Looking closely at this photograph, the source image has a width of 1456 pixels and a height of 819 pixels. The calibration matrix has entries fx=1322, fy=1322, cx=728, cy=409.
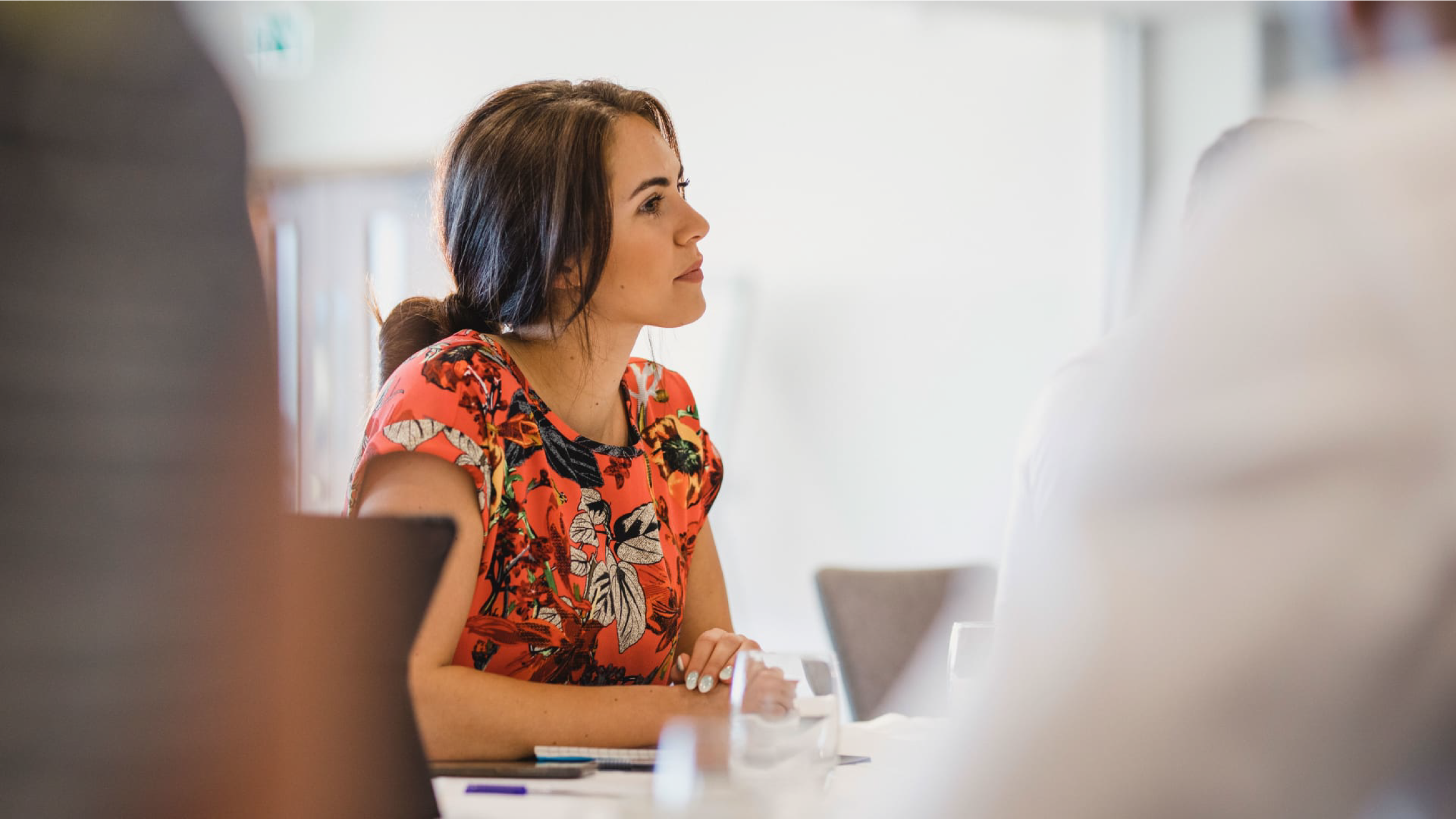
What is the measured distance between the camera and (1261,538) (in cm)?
39

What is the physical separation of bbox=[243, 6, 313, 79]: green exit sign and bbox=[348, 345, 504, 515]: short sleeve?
17.8 ft

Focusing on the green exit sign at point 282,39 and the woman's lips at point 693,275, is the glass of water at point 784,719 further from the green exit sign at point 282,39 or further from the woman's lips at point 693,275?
the green exit sign at point 282,39

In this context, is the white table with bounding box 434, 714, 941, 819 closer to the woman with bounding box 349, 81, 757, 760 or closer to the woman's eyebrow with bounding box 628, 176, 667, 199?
the woman with bounding box 349, 81, 757, 760

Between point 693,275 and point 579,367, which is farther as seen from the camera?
point 693,275

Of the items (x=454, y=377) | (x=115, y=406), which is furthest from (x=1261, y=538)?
(x=454, y=377)

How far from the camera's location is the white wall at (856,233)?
6.15m

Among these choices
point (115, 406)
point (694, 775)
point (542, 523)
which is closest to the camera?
point (115, 406)

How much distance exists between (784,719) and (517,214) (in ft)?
3.95

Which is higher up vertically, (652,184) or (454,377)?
(652,184)

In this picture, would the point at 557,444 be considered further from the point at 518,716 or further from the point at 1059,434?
the point at 1059,434

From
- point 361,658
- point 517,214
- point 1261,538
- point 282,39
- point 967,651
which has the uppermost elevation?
point 282,39

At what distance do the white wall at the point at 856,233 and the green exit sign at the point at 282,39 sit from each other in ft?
1.43

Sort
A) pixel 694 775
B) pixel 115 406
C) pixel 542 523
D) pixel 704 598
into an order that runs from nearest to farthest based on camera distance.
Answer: pixel 115 406, pixel 694 775, pixel 542 523, pixel 704 598

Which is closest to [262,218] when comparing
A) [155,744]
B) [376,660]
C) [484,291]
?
[155,744]
